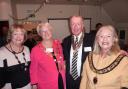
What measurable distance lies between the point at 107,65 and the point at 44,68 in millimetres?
1015

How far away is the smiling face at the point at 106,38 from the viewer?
187 cm

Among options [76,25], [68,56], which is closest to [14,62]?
[68,56]

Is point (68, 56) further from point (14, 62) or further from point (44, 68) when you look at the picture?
point (14, 62)

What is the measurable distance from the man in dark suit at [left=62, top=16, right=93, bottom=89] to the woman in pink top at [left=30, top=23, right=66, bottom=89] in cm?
10

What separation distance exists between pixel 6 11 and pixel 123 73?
21.0ft

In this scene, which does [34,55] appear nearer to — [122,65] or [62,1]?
[122,65]

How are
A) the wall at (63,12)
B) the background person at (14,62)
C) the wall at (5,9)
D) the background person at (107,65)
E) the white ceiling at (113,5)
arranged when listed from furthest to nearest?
1. the wall at (63,12)
2. the white ceiling at (113,5)
3. the wall at (5,9)
4. the background person at (14,62)
5. the background person at (107,65)

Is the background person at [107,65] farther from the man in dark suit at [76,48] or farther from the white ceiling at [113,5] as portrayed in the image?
the white ceiling at [113,5]

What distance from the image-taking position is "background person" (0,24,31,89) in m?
2.44

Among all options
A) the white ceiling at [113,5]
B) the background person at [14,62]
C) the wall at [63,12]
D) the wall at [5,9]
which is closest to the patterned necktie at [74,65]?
the background person at [14,62]

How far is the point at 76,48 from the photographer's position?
2.72m

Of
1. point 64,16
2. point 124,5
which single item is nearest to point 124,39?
point 124,5

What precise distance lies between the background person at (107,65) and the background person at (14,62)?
0.90 m

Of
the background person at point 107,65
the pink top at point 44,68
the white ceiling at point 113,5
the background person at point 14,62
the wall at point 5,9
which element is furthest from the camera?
the white ceiling at point 113,5
